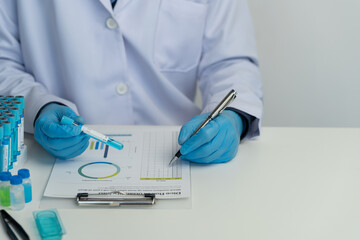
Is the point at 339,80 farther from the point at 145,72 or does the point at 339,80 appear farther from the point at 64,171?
the point at 64,171

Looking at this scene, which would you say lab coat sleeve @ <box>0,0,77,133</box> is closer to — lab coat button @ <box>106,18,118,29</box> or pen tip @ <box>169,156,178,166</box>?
lab coat button @ <box>106,18,118,29</box>

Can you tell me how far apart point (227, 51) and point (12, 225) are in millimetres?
847

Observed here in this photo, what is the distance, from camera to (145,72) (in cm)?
139

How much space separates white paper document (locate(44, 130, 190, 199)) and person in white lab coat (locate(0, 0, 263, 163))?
162mm

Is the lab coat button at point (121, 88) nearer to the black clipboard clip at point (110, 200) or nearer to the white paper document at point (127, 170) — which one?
the white paper document at point (127, 170)

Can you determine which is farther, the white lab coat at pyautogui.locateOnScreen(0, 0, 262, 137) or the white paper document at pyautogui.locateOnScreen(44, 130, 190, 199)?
the white lab coat at pyautogui.locateOnScreen(0, 0, 262, 137)

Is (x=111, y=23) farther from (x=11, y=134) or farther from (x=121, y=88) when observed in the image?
(x=11, y=134)

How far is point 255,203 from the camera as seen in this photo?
852mm

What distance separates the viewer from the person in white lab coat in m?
1.25

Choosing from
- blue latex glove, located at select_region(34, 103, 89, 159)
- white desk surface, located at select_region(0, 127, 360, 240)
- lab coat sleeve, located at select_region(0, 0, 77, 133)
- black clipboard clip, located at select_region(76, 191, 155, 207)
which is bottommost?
white desk surface, located at select_region(0, 127, 360, 240)

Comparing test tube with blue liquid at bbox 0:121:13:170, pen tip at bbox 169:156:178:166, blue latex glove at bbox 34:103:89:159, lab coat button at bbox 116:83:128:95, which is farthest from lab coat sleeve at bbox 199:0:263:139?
test tube with blue liquid at bbox 0:121:13:170

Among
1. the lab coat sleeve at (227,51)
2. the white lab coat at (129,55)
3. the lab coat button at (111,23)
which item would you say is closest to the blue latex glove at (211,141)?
the white lab coat at (129,55)

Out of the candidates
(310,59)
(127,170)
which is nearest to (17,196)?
(127,170)

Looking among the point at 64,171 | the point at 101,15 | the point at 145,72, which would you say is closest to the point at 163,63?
the point at 145,72
